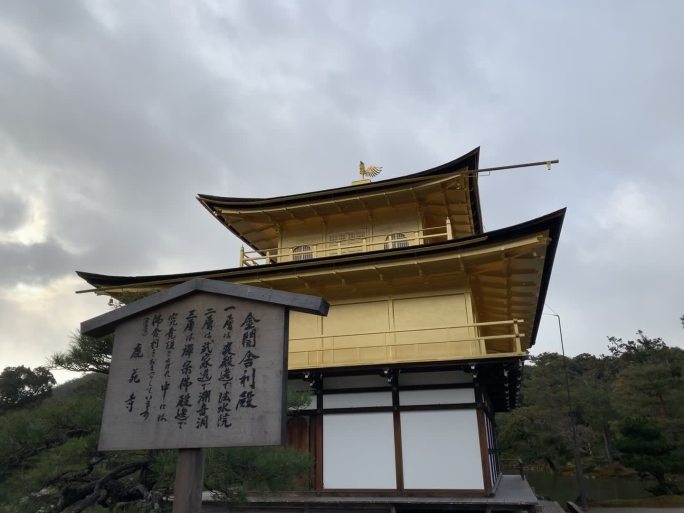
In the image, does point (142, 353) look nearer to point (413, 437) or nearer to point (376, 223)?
point (413, 437)

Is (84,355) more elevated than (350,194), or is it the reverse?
(350,194)

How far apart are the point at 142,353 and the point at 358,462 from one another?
7566 mm

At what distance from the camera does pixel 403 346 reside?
12188mm

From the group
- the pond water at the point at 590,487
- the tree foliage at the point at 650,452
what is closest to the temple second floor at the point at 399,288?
the tree foliage at the point at 650,452

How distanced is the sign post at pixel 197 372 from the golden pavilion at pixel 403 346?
4501 millimetres

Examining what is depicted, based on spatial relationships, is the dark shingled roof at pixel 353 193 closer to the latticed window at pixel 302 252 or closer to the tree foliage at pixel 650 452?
the latticed window at pixel 302 252

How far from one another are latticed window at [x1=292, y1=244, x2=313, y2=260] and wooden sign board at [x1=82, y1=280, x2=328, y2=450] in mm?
10468

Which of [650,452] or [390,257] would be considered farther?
[650,452]

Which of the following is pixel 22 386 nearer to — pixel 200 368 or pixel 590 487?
pixel 590 487

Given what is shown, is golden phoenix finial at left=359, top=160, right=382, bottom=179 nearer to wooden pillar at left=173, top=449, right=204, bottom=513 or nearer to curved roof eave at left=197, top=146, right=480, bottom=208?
curved roof eave at left=197, top=146, right=480, bottom=208

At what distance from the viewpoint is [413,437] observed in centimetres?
1091

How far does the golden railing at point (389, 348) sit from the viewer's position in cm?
1167

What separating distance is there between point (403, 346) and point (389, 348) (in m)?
0.47

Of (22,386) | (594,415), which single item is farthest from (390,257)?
(22,386)
